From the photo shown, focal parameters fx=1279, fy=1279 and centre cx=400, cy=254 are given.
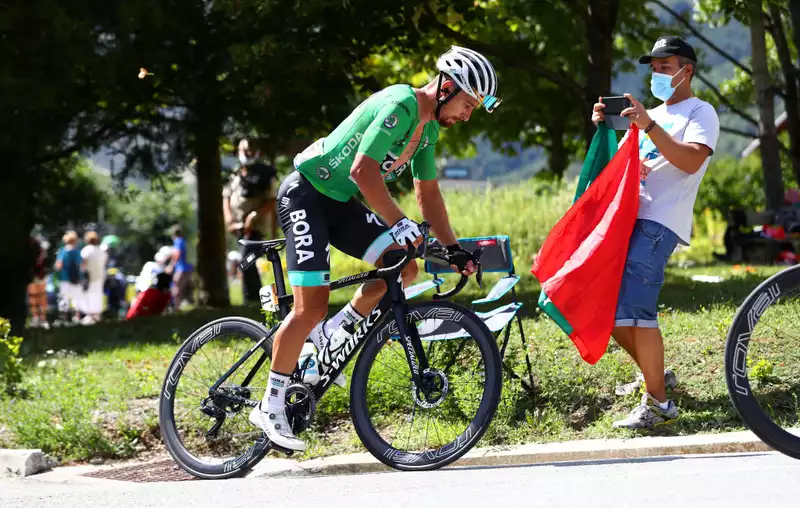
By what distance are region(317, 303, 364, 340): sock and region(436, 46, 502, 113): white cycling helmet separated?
3.91 feet

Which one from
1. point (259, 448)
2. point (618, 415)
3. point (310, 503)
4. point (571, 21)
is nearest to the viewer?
point (310, 503)

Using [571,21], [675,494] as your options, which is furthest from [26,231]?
[675,494]

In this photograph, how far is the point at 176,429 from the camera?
276 inches

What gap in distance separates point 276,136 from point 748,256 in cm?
875

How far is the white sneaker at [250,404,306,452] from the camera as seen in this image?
6.37 m

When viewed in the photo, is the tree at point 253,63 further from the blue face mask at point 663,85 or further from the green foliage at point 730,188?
the green foliage at point 730,188

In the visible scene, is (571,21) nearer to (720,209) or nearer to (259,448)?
(259,448)

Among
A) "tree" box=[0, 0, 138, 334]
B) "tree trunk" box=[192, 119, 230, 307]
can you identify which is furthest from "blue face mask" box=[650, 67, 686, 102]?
"tree trunk" box=[192, 119, 230, 307]

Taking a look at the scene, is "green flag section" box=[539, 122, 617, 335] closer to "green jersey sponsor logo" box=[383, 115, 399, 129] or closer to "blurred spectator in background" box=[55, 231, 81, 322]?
"green jersey sponsor logo" box=[383, 115, 399, 129]

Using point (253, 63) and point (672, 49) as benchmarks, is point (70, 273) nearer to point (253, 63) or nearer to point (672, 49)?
point (253, 63)

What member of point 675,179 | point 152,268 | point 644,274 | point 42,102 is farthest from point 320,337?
point 152,268

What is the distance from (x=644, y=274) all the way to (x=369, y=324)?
140cm

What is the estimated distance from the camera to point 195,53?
14.4 metres

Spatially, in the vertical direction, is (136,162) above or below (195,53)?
below
